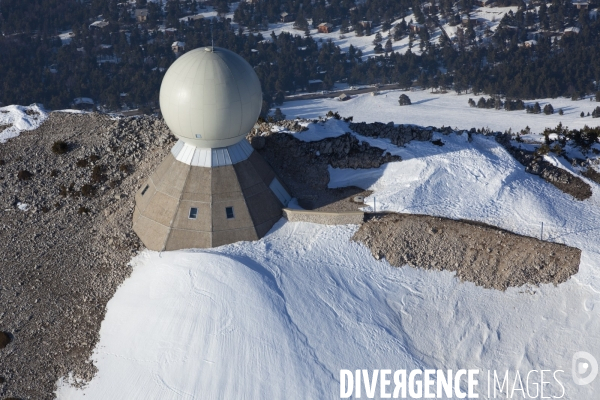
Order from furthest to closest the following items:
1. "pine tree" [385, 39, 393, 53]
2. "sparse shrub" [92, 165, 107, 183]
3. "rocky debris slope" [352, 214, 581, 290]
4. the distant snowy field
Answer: "pine tree" [385, 39, 393, 53]
the distant snowy field
"sparse shrub" [92, 165, 107, 183]
"rocky debris slope" [352, 214, 581, 290]

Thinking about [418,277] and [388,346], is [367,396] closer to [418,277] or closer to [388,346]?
[388,346]

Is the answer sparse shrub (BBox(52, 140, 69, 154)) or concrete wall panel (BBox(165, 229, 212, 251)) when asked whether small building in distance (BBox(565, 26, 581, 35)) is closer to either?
sparse shrub (BBox(52, 140, 69, 154))

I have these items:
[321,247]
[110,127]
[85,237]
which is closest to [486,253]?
[321,247]

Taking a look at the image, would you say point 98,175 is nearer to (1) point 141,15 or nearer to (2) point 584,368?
(2) point 584,368

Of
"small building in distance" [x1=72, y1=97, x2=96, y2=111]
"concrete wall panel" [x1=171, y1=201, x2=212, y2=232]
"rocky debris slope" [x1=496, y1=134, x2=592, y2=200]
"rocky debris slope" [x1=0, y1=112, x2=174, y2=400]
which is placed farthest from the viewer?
"small building in distance" [x1=72, y1=97, x2=96, y2=111]

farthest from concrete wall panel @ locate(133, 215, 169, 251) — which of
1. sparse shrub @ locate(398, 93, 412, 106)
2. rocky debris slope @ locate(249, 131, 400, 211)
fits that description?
sparse shrub @ locate(398, 93, 412, 106)
